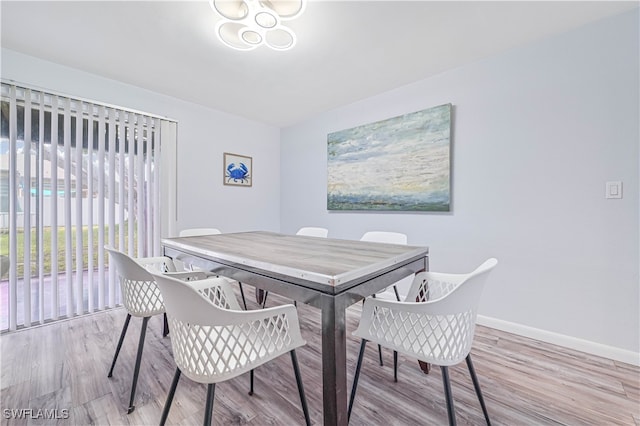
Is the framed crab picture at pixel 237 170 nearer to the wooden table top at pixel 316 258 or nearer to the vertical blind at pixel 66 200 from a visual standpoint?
the vertical blind at pixel 66 200

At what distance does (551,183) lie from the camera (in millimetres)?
1940

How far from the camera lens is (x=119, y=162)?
2.59m

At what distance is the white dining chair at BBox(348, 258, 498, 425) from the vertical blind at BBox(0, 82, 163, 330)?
264cm

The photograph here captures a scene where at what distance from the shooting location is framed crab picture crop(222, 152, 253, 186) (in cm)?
348

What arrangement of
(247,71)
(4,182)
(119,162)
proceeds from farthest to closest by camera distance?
(119,162) → (247,71) → (4,182)

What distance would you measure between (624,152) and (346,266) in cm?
202

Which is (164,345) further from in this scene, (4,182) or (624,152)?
(624,152)

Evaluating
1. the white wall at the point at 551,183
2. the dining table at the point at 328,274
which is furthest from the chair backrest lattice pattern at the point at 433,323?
the white wall at the point at 551,183

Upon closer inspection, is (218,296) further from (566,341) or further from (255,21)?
(566,341)

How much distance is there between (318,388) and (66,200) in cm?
260

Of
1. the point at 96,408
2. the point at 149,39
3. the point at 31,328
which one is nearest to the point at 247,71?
the point at 149,39

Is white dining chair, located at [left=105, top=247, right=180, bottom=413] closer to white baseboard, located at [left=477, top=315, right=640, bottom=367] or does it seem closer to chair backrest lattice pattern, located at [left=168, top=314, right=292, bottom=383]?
chair backrest lattice pattern, located at [left=168, top=314, right=292, bottom=383]
